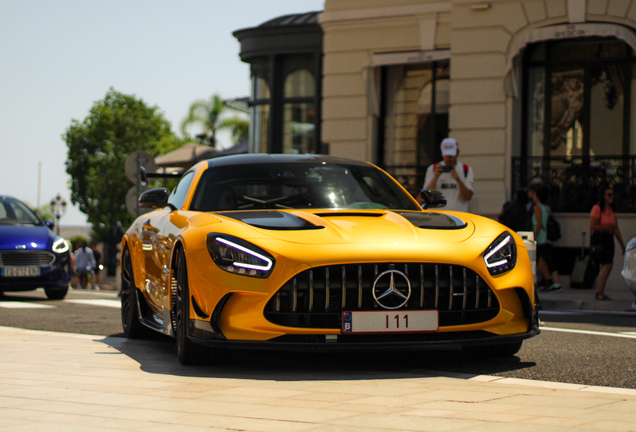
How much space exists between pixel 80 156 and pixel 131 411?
65761mm

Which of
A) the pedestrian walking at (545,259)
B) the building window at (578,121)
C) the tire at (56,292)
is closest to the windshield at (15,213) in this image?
the tire at (56,292)

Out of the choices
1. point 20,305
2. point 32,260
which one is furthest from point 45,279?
point 20,305

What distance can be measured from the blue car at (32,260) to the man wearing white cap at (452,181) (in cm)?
593

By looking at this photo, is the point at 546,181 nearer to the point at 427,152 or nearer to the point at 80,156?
the point at 427,152

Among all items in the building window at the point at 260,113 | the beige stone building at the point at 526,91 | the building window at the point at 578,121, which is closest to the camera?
the beige stone building at the point at 526,91

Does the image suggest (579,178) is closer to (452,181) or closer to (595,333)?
(452,181)

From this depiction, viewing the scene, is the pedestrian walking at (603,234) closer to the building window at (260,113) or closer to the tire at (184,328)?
the tire at (184,328)

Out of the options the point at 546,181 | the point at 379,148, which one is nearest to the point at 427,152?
the point at 379,148

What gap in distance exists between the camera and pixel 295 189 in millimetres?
6633

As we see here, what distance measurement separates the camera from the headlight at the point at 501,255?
549 cm

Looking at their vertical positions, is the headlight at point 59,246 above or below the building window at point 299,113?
below

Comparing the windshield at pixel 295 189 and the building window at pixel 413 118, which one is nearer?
the windshield at pixel 295 189

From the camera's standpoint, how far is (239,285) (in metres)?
5.22

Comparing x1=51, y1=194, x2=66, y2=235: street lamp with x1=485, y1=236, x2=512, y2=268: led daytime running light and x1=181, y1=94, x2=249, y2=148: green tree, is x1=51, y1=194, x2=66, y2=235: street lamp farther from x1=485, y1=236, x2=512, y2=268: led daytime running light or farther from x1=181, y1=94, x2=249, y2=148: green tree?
x1=485, y1=236, x2=512, y2=268: led daytime running light
